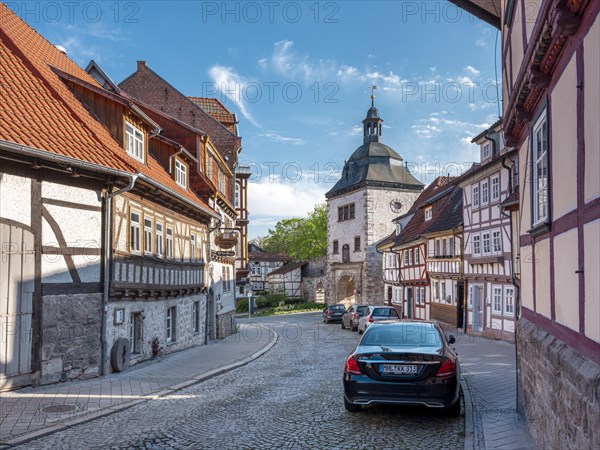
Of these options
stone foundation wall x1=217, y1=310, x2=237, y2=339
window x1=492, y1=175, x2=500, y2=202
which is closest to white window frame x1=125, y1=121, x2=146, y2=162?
stone foundation wall x1=217, y1=310, x2=237, y2=339

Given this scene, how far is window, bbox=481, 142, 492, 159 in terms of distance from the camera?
80.0ft

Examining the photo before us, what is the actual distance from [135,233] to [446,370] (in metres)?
9.21

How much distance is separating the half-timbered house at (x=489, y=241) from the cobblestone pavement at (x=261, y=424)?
11.9m

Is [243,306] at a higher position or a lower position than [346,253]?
lower

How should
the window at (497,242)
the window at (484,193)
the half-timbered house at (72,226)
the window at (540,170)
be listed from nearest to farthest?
the window at (540,170)
the half-timbered house at (72,226)
the window at (497,242)
the window at (484,193)

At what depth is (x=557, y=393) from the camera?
5.06m

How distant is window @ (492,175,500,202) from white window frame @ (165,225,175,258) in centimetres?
1273

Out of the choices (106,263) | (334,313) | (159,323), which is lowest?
(334,313)

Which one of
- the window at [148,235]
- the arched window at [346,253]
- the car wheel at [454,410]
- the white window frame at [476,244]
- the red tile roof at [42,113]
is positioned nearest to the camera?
the car wheel at [454,410]

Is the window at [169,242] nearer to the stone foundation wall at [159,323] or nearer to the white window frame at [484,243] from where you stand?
the stone foundation wall at [159,323]

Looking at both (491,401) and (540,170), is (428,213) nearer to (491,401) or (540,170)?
(491,401)

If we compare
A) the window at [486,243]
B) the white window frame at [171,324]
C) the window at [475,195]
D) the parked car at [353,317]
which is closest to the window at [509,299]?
the window at [486,243]

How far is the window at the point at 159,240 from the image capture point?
1612 centimetres

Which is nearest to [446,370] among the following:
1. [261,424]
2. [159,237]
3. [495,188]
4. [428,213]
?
[261,424]
